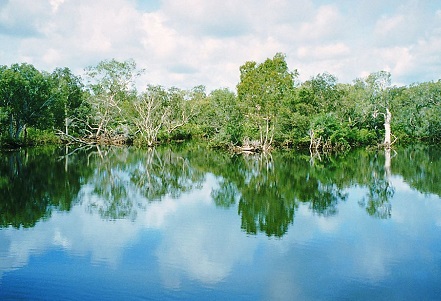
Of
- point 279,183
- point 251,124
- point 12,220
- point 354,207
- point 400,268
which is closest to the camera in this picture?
point 400,268

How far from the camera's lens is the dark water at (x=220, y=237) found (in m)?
8.66

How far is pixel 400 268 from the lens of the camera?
9.61m

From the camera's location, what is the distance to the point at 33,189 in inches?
754

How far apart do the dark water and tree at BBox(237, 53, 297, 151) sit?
14520mm

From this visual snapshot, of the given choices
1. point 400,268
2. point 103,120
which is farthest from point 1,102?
point 400,268

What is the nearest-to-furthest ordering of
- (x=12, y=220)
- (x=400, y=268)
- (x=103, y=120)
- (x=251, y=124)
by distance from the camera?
(x=400, y=268)
(x=12, y=220)
(x=251, y=124)
(x=103, y=120)

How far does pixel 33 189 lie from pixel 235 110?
931 inches

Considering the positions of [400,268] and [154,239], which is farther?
[154,239]

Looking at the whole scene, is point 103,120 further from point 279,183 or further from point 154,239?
point 154,239

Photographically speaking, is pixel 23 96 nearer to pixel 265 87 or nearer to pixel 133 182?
pixel 265 87

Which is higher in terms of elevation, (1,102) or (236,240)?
(1,102)

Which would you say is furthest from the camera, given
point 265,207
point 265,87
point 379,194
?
point 265,87

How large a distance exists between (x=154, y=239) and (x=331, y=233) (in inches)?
215

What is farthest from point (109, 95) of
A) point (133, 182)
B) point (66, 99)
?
point (133, 182)
